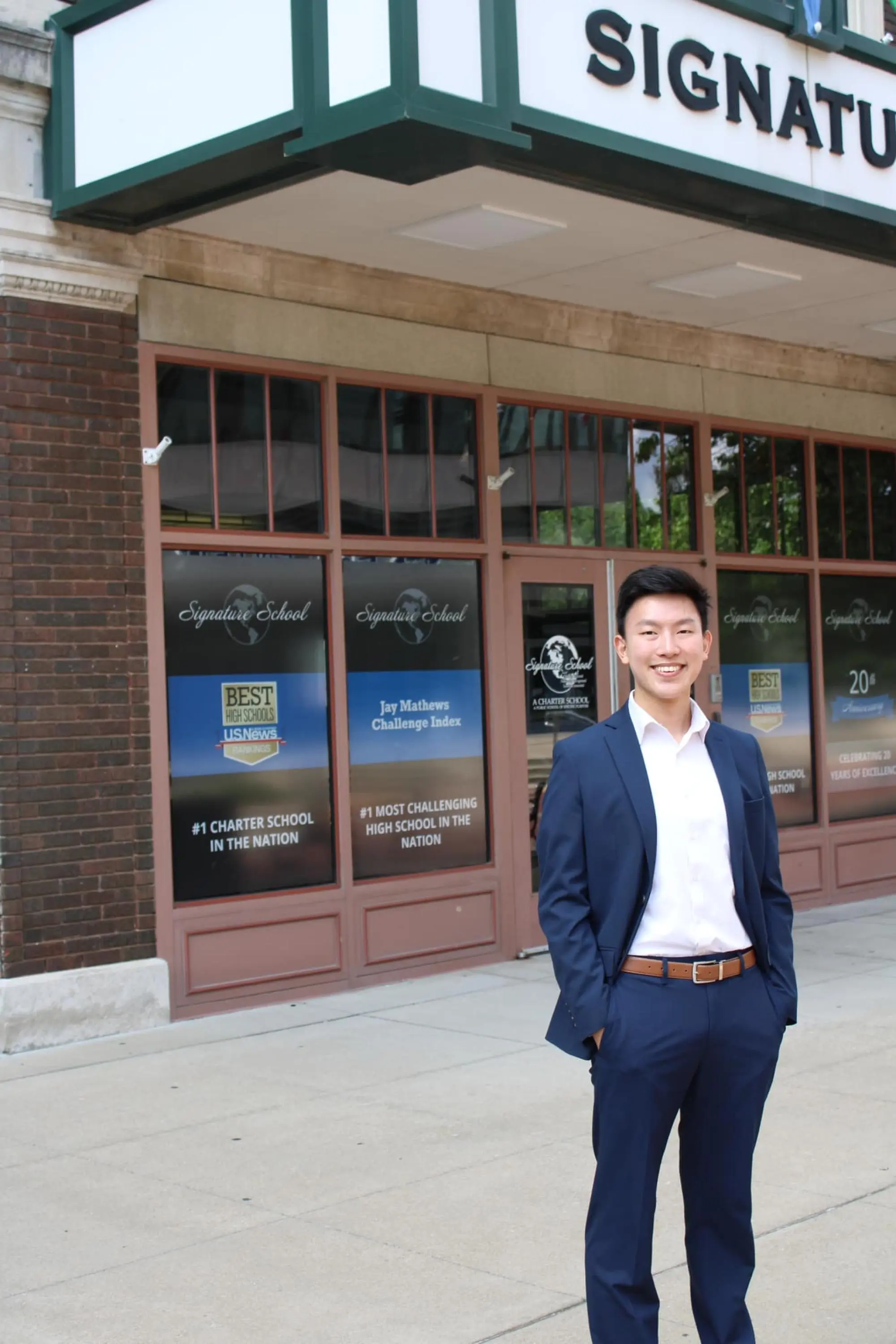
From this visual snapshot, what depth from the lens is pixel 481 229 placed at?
819 cm

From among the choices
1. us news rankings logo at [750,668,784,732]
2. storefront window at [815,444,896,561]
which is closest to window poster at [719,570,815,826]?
us news rankings logo at [750,668,784,732]

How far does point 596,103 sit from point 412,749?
3.84 m

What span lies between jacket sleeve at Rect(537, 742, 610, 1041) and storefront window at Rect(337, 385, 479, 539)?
221 inches

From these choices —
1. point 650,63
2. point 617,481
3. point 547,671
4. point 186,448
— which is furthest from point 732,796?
point 617,481

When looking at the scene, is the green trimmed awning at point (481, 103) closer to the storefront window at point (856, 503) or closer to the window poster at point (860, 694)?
the storefront window at point (856, 503)

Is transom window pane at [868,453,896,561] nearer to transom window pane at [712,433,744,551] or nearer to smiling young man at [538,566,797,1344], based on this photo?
transom window pane at [712,433,744,551]

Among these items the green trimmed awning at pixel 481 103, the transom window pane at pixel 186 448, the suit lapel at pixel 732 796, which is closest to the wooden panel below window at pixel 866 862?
the green trimmed awning at pixel 481 103

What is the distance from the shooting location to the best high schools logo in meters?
7.07

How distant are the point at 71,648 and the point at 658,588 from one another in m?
4.81

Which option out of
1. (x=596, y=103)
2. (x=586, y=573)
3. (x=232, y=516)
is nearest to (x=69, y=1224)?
(x=232, y=516)

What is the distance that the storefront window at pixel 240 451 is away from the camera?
8.30 meters

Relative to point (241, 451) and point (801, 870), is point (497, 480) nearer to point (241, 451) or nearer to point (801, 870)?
point (241, 451)

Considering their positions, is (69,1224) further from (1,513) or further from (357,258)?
(357,258)

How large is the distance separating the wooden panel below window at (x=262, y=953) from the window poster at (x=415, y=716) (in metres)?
0.50
